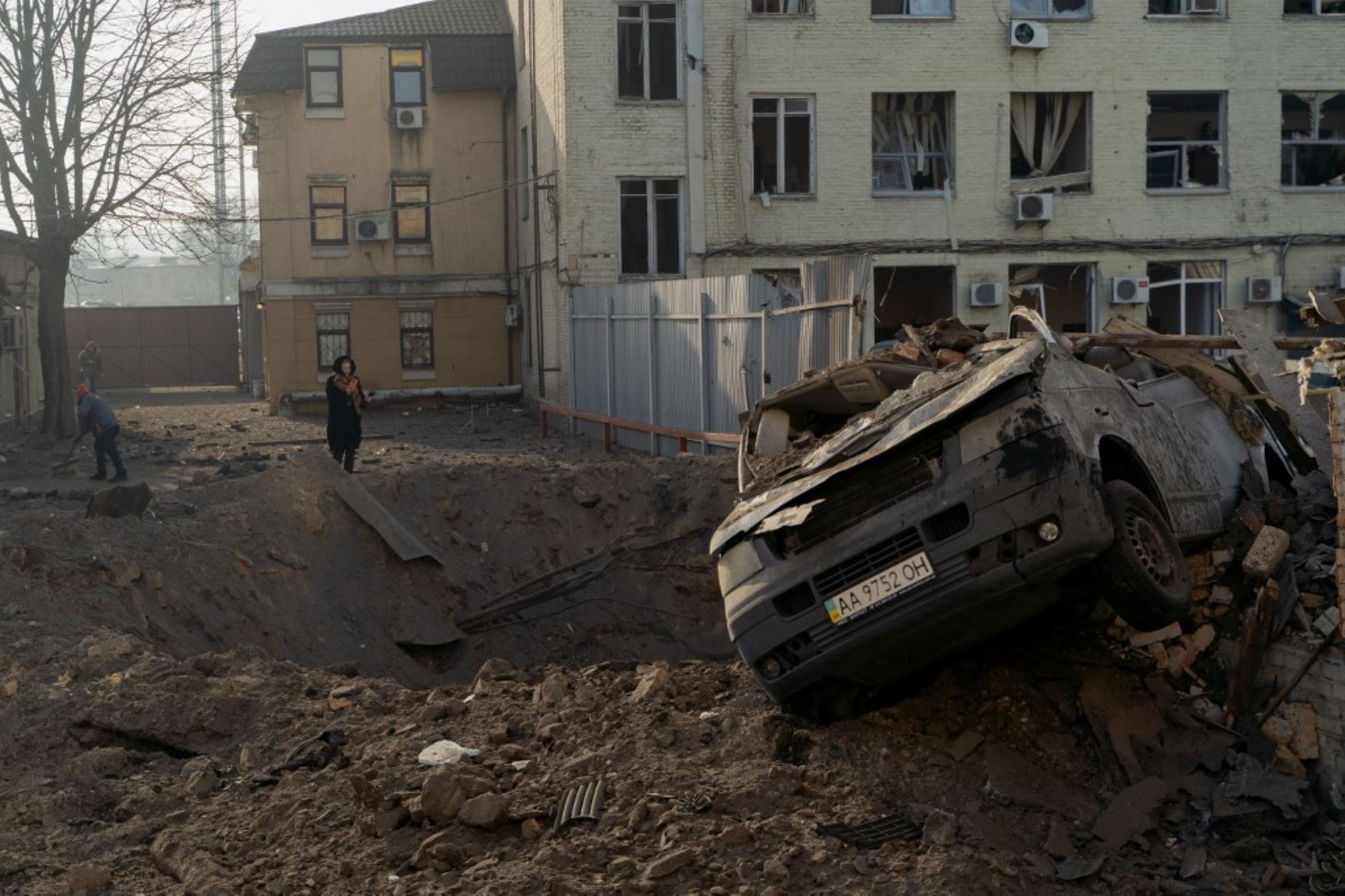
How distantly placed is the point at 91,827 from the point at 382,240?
2807 cm

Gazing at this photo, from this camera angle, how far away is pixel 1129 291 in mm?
28172

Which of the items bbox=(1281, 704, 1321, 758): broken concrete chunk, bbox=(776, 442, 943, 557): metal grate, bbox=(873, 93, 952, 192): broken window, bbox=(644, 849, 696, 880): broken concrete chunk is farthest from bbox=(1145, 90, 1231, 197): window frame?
bbox=(644, 849, 696, 880): broken concrete chunk

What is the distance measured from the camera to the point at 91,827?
6855mm

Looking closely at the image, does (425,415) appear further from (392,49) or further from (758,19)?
(758,19)

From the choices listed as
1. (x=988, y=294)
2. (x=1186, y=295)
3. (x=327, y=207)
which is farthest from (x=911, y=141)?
(x=327, y=207)

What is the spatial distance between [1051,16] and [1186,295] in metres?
5.76

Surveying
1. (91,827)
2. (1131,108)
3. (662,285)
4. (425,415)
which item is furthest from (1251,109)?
(91,827)

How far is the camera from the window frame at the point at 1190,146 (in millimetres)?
28531

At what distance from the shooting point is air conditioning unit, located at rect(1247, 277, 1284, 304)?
1120 inches

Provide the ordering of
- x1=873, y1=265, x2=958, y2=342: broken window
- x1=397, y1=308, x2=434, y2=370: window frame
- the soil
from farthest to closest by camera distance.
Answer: x1=397, y1=308, x2=434, y2=370: window frame < x1=873, y1=265, x2=958, y2=342: broken window < the soil

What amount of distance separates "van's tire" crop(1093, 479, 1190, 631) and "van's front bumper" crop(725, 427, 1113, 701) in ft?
0.82

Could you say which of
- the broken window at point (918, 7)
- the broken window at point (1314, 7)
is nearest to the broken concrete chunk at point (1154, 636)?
the broken window at point (918, 7)

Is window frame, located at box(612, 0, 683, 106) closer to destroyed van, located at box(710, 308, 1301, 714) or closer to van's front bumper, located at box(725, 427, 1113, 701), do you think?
destroyed van, located at box(710, 308, 1301, 714)

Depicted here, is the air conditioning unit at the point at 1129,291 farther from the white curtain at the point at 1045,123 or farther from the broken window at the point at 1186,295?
the white curtain at the point at 1045,123
